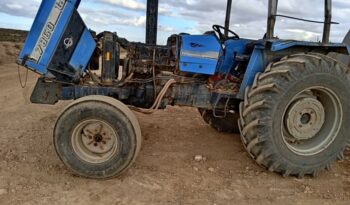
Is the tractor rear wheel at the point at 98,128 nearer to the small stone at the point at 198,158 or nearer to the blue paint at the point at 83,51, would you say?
the blue paint at the point at 83,51

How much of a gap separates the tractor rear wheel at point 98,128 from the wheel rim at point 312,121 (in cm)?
180

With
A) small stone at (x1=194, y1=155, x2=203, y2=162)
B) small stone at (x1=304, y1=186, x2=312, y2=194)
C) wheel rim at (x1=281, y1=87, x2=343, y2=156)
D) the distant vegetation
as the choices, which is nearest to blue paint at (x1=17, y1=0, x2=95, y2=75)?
small stone at (x1=194, y1=155, x2=203, y2=162)

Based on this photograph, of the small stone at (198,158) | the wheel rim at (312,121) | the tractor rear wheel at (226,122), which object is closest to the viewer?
the wheel rim at (312,121)

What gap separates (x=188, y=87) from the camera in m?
5.39

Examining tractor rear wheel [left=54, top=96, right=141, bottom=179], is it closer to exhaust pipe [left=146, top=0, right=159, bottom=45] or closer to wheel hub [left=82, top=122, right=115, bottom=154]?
wheel hub [left=82, top=122, right=115, bottom=154]

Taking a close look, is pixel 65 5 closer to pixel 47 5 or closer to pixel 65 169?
pixel 47 5

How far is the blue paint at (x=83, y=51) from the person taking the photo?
525 centimetres

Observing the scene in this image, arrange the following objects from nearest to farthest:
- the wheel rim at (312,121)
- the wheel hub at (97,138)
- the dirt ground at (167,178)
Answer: the dirt ground at (167,178)
the wheel hub at (97,138)
the wheel rim at (312,121)

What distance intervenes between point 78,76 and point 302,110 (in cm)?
268

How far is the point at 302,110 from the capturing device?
5.20 m

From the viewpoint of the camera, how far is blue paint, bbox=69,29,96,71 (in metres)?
5.25

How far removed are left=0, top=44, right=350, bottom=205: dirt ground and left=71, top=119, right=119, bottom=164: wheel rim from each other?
267mm

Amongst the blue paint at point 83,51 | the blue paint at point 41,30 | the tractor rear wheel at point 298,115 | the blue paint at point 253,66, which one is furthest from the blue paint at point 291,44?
the blue paint at point 41,30

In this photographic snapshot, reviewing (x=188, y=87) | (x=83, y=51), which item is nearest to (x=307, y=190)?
(x=188, y=87)
